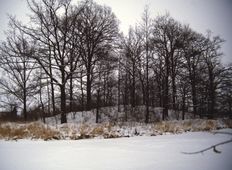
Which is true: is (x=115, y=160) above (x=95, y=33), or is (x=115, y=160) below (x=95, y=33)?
below

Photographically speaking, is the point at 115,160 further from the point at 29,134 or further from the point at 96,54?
the point at 96,54

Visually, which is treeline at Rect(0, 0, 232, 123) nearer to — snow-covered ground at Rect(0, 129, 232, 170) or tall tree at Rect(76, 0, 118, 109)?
tall tree at Rect(76, 0, 118, 109)

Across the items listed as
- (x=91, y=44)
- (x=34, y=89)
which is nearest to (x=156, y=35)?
(x=91, y=44)

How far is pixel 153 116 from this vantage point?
83.4ft

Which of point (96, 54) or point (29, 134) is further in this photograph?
point (96, 54)

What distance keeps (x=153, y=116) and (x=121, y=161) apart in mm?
20270

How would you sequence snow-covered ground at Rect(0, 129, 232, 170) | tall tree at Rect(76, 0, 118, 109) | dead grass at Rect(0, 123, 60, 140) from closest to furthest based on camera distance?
snow-covered ground at Rect(0, 129, 232, 170) → dead grass at Rect(0, 123, 60, 140) → tall tree at Rect(76, 0, 118, 109)

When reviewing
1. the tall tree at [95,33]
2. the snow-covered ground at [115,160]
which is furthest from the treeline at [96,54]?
the snow-covered ground at [115,160]

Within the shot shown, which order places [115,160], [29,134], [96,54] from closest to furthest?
[115,160], [29,134], [96,54]

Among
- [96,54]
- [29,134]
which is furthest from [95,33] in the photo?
[29,134]

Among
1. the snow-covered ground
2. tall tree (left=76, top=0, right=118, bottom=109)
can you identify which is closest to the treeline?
tall tree (left=76, top=0, right=118, bottom=109)

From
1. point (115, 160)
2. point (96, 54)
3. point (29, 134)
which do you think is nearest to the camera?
point (115, 160)

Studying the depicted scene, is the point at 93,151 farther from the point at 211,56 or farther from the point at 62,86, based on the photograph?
the point at 211,56

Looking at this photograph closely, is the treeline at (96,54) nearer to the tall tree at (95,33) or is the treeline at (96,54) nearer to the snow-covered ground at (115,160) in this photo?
the tall tree at (95,33)
